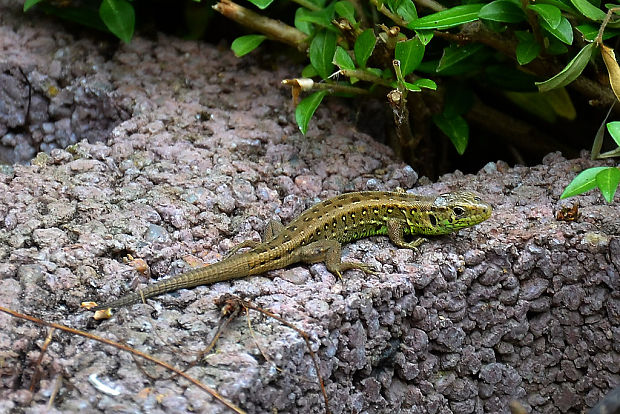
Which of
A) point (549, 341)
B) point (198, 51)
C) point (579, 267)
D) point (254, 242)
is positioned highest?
point (198, 51)

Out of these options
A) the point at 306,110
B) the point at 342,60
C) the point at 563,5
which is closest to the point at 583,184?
the point at 563,5

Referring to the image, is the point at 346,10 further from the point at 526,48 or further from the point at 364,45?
the point at 526,48

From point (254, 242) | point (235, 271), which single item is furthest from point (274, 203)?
point (235, 271)

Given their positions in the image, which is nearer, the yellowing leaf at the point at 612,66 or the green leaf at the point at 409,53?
the yellowing leaf at the point at 612,66

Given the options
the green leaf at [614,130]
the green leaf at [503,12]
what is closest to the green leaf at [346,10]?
the green leaf at [503,12]

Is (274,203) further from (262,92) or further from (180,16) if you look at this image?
(180,16)

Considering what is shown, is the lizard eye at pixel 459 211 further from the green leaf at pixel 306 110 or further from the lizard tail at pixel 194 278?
the lizard tail at pixel 194 278

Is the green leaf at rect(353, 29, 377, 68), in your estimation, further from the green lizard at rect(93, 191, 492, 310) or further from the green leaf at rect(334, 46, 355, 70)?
the green lizard at rect(93, 191, 492, 310)
